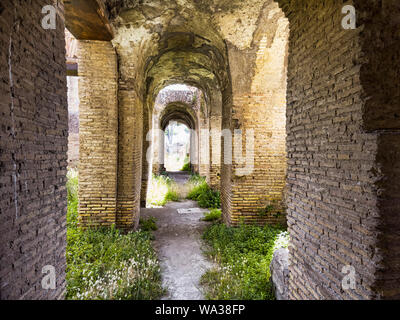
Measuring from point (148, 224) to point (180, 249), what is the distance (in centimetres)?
177

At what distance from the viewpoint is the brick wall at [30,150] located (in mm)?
1952

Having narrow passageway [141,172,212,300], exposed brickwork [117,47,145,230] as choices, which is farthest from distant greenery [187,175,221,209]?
exposed brickwork [117,47,145,230]

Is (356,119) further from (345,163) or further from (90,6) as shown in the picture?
(90,6)

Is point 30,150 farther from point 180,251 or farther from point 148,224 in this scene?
point 148,224

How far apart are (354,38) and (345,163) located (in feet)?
3.51

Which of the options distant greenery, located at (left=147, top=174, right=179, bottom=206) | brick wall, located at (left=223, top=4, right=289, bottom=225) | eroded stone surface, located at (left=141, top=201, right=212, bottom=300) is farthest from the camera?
distant greenery, located at (left=147, top=174, right=179, bottom=206)

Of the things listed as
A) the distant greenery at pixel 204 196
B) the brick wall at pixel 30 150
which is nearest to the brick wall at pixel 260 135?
the distant greenery at pixel 204 196

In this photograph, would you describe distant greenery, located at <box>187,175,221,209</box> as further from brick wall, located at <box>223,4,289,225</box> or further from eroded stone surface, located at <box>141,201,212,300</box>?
brick wall, located at <box>223,4,289,225</box>

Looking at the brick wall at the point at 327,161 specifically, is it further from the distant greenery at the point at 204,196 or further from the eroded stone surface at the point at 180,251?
the distant greenery at the point at 204,196

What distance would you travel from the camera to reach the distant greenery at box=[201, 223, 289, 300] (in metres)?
3.66

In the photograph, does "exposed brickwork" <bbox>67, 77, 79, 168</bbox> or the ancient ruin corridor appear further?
"exposed brickwork" <bbox>67, 77, 79, 168</bbox>

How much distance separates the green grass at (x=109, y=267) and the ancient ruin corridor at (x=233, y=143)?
3 cm

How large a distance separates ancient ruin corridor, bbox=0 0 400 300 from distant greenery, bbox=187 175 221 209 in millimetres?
3063

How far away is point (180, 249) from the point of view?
564 cm
